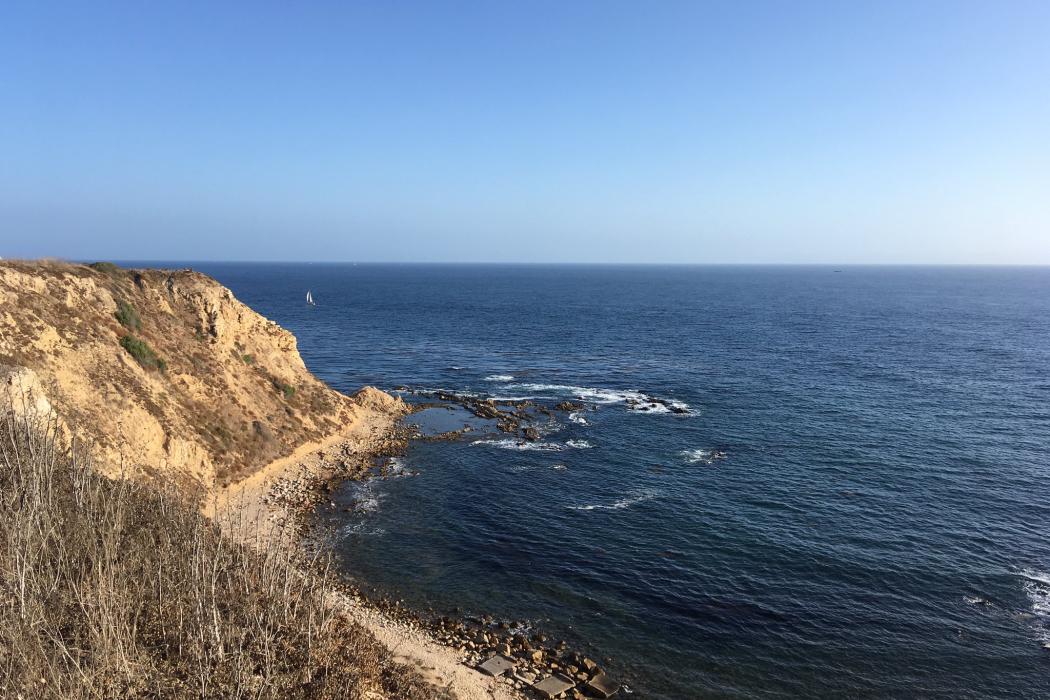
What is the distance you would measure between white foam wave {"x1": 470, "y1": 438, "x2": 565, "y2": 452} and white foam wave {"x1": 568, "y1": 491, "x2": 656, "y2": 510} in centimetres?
1329

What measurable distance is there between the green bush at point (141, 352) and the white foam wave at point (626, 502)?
38.9 meters

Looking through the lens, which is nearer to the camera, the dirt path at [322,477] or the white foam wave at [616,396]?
the dirt path at [322,477]

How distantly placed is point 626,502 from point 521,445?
17380mm

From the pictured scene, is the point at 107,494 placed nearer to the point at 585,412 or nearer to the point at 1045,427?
the point at 585,412

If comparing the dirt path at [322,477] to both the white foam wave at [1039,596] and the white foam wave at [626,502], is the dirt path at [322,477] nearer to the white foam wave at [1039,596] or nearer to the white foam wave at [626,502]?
the white foam wave at [626,502]

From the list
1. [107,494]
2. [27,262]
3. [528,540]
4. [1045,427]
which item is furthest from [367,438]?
[1045,427]

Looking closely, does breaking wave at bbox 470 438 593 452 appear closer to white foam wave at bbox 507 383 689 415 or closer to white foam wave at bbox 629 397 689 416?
white foam wave at bbox 507 383 689 415

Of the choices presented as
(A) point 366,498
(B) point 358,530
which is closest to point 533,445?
(A) point 366,498

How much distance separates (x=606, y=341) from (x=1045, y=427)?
3115 inches

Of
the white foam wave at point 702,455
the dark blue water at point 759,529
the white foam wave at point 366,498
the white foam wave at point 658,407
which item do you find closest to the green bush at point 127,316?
the dark blue water at point 759,529

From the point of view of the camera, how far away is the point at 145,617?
20547mm

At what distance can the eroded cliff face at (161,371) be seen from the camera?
44344 mm

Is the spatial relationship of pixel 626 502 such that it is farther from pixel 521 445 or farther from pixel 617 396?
pixel 617 396

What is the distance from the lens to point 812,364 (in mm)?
105312
